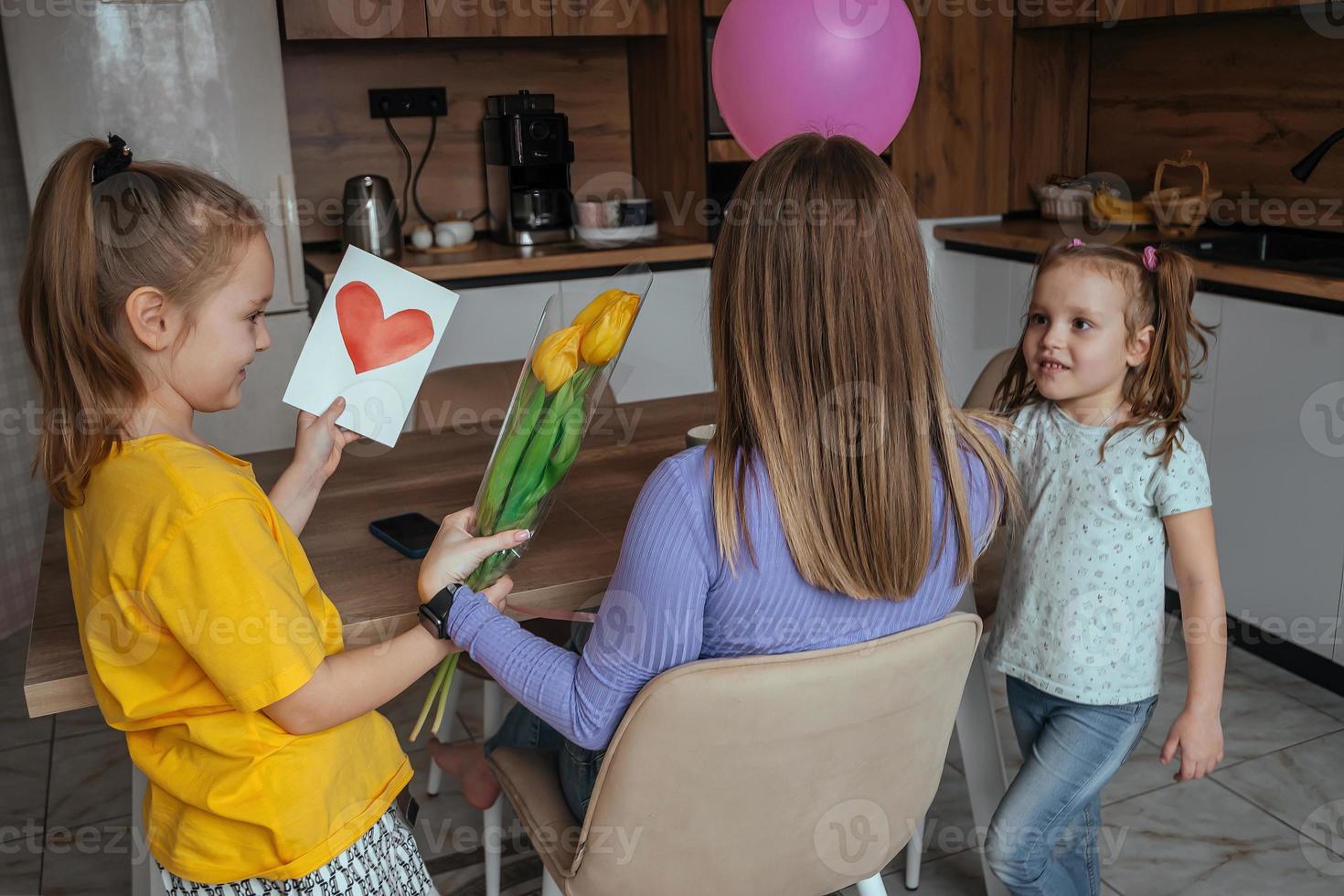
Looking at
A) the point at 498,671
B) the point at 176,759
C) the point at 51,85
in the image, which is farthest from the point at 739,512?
the point at 51,85

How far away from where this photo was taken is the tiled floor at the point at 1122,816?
1.87 meters

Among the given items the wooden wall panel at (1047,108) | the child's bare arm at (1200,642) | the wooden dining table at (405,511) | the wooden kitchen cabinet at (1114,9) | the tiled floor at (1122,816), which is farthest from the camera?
the wooden wall panel at (1047,108)

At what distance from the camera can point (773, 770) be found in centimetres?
100

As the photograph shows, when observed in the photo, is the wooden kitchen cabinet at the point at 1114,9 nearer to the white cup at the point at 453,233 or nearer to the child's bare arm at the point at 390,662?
the white cup at the point at 453,233

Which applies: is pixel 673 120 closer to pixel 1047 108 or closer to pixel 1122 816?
pixel 1047 108

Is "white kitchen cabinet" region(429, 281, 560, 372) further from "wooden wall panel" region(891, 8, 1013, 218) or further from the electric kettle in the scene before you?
"wooden wall panel" region(891, 8, 1013, 218)

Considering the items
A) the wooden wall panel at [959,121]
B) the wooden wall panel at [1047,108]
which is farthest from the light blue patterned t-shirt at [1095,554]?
the wooden wall panel at [1047,108]

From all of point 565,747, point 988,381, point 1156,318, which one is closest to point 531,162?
point 988,381

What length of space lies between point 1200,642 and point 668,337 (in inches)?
82.3

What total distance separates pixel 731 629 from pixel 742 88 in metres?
1.06

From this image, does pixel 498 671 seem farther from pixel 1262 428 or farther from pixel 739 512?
pixel 1262 428

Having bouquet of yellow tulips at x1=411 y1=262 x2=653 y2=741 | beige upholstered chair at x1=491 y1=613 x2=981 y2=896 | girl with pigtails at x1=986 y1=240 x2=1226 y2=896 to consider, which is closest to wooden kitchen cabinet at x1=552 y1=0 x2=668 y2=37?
girl with pigtails at x1=986 y1=240 x2=1226 y2=896

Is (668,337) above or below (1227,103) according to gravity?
below

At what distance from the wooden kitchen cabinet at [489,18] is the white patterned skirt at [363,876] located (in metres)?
2.46
